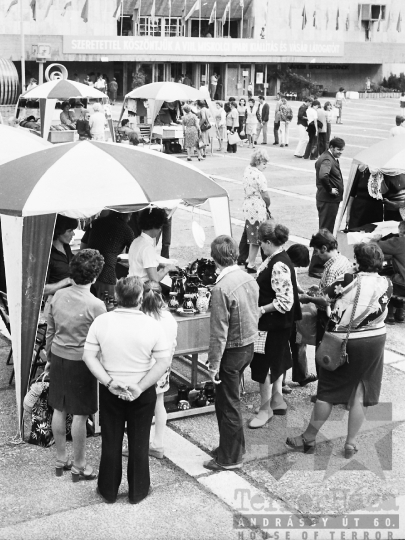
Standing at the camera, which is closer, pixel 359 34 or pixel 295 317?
pixel 295 317

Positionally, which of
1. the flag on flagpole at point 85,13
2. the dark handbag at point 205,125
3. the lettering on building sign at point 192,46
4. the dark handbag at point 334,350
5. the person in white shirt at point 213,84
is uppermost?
the flag on flagpole at point 85,13

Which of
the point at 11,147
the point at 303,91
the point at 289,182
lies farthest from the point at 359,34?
the point at 11,147

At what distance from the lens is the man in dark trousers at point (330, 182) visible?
1152 cm

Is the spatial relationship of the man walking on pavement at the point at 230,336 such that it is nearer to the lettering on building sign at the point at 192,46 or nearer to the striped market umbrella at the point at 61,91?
the striped market umbrella at the point at 61,91

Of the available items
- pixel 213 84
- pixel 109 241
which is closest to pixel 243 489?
pixel 109 241

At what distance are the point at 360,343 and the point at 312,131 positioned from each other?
704 inches

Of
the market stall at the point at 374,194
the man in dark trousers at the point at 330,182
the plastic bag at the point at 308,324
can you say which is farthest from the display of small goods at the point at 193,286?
the man in dark trousers at the point at 330,182

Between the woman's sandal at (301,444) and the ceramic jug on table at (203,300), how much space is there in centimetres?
132

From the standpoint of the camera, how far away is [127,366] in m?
5.10

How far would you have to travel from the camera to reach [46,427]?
245 inches

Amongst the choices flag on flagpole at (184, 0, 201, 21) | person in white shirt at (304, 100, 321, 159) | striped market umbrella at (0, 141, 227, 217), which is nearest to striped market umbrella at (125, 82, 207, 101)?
person in white shirt at (304, 100, 321, 159)

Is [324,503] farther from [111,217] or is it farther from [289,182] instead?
[289,182]

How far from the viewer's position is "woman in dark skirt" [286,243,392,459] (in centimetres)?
583

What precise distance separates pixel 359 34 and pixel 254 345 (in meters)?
59.4
